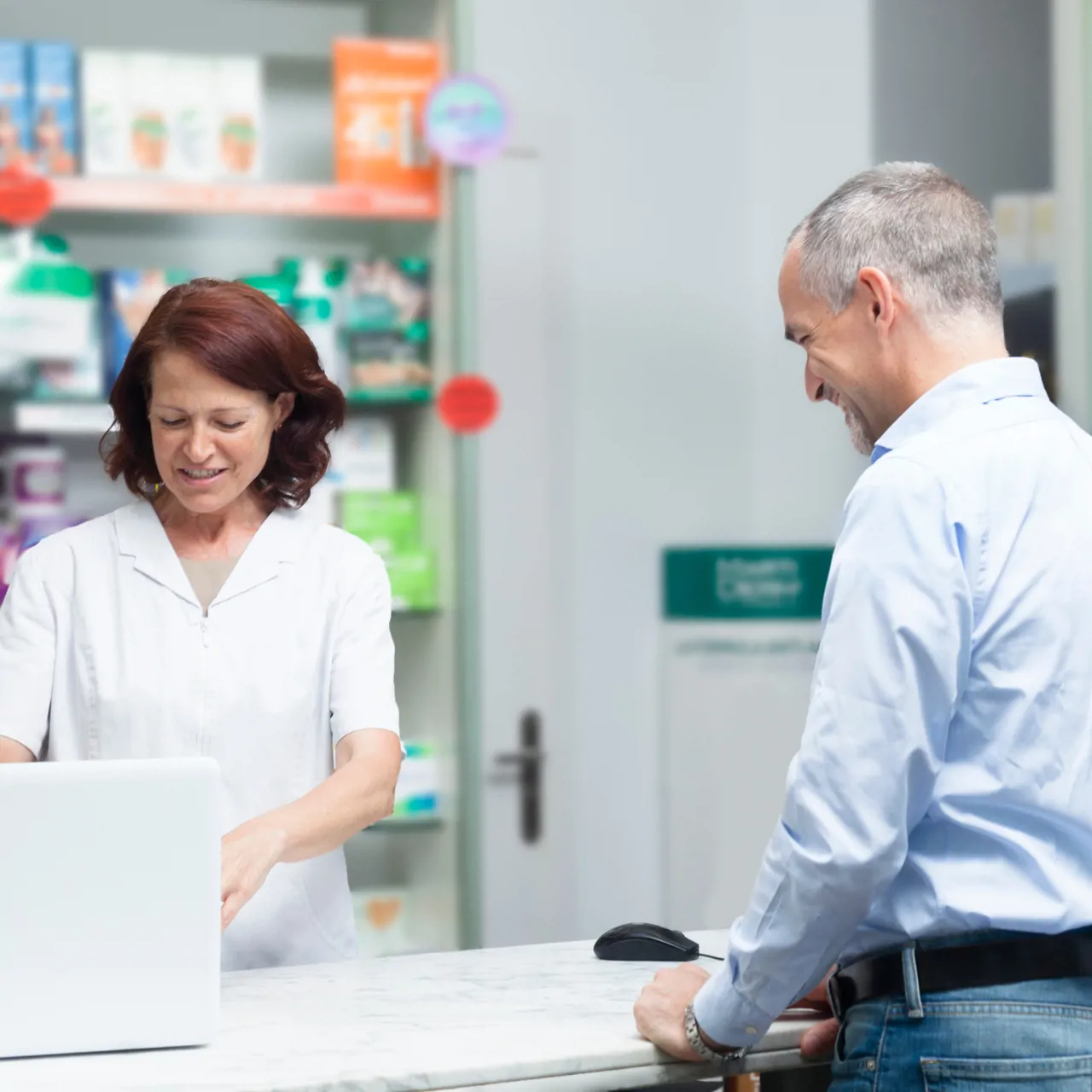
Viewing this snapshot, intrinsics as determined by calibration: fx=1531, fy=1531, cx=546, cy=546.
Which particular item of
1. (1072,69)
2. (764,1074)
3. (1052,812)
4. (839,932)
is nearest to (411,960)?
(764,1074)

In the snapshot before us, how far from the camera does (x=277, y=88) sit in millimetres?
3201

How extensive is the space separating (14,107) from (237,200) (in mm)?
432

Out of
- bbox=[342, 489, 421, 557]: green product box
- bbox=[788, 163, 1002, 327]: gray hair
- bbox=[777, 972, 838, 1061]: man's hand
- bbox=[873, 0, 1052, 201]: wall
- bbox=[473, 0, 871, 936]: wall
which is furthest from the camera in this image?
bbox=[873, 0, 1052, 201]: wall

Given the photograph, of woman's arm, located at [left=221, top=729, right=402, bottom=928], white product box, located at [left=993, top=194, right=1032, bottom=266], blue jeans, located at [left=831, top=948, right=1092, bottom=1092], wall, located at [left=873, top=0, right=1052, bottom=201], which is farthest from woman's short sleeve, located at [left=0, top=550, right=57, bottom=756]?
wall, located at [left=873, top=0, right=1052, bottom=201]

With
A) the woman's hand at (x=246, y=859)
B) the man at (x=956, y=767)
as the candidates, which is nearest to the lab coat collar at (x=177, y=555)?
the woman's hand at (x=246, y=859)

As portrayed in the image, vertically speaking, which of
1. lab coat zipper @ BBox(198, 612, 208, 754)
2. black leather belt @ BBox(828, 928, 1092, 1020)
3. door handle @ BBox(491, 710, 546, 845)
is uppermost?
lab coat zipper @ BBox(198, 612, 208, 754)

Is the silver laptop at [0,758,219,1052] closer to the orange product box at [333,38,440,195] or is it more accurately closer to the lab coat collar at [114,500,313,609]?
the lab coat collar at [114,500,313,609]

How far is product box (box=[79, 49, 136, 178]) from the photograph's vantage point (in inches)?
113

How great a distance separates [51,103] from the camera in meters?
2.86

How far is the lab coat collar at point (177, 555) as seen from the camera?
191cm

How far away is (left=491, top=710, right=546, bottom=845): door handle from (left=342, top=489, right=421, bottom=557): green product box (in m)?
0.83

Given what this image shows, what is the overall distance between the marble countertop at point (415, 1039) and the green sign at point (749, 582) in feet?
6.83

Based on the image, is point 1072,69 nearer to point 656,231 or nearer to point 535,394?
point 656,231

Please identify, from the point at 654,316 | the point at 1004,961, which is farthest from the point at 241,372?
the point at 654,316
